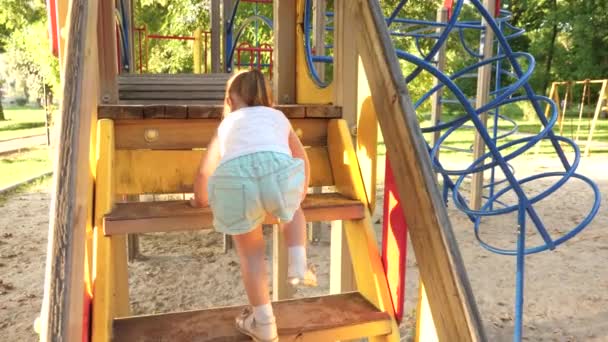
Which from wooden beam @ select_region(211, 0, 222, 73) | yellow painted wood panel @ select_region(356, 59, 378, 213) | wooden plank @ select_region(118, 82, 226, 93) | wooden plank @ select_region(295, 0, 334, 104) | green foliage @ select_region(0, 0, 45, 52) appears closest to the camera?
yellow painted wood panel @ select_region(356, 59, 378, 213)

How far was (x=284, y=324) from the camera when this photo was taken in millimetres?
1678

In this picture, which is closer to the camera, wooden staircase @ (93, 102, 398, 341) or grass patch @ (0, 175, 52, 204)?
wooden staircase @ (93, 102, 398, 341)

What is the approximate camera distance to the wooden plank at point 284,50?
9.74 ft

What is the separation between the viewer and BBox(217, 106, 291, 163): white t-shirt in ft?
5.77

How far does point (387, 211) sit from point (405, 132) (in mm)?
387

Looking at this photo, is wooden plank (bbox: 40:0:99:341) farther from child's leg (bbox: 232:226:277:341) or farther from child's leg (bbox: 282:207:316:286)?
child's leg (bbox: 282:207:316:286)

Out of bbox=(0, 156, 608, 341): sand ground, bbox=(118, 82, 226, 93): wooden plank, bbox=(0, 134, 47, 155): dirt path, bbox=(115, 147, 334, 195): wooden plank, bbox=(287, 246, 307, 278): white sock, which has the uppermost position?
bbox=(118, 82, 226, 93): wooden plank

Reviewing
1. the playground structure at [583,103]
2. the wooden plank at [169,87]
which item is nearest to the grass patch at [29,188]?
the wooden plank at [169,87]

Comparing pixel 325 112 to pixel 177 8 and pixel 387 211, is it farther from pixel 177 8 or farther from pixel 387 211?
pixel 177 8

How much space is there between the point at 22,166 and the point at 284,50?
9.48m

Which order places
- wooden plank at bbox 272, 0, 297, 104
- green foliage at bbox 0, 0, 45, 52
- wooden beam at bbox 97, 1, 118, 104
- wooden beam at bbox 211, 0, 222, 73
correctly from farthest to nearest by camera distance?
green foliage at bbox 0, 0, 45, 52
wooden beam at bbox 211, 0, 222, 73
wooden plank at bbox 272, 0, 297, 104
wooden beam at bbox 97, 1, 118, 104

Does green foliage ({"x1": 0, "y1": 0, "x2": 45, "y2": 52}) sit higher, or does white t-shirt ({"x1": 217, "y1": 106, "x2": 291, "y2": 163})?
green foliage ({"x1": 0, "y1": 0, "x2": 45, "y2": 52})

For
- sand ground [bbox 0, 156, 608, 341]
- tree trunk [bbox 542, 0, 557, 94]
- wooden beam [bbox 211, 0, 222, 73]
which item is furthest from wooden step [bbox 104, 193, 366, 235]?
tree trunk [bbox 542, 0, 557, 94]

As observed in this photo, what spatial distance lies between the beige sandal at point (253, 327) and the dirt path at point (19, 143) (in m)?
13.1
